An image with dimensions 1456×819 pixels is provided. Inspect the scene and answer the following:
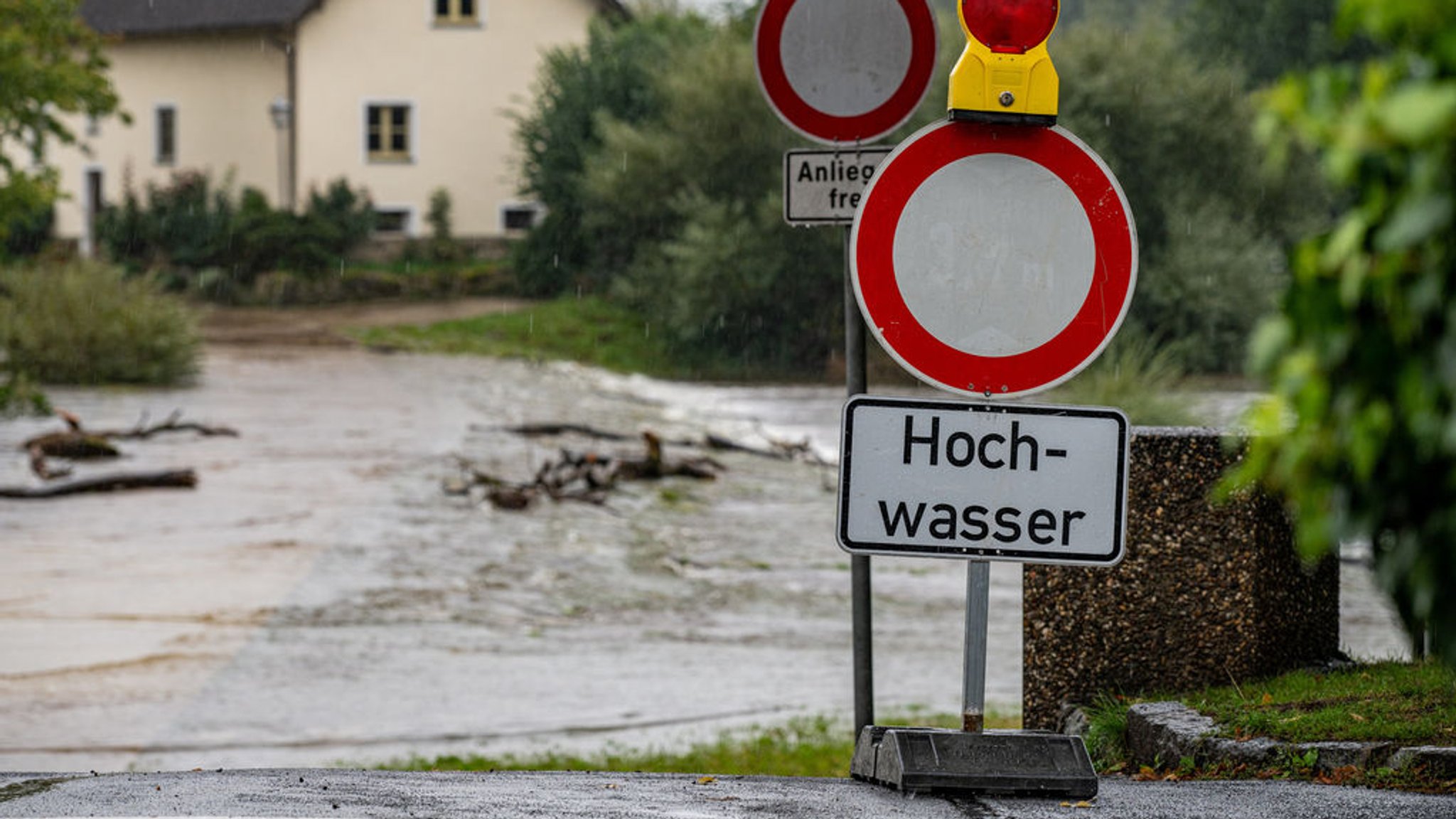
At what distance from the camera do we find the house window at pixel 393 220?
52.1 m

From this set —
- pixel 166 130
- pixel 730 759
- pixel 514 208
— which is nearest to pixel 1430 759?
pixel 730 759

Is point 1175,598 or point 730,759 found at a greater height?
point 1175,598

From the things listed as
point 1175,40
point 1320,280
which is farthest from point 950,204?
point 1175,40

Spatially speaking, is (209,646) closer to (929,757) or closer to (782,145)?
(929,757)

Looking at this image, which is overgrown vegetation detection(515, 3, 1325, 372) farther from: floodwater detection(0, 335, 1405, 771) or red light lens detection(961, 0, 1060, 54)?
red light lens detection(961, 0, 1060, 54)

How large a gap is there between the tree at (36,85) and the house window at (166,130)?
34208 mm

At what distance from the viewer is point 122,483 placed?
16.2 meters

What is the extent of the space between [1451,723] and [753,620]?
258 inches

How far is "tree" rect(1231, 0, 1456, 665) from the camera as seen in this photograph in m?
1.70

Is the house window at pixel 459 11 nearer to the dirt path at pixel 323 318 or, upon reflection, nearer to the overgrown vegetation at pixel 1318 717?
the dirt path at pixel 323 318

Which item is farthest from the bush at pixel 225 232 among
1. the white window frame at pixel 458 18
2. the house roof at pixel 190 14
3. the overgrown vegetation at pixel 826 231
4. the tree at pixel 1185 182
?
the tree at pixel 1185 182

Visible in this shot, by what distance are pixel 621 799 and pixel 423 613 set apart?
21.9ft

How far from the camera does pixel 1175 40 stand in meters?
42.6

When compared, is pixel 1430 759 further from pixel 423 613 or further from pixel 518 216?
pixel 518 216
